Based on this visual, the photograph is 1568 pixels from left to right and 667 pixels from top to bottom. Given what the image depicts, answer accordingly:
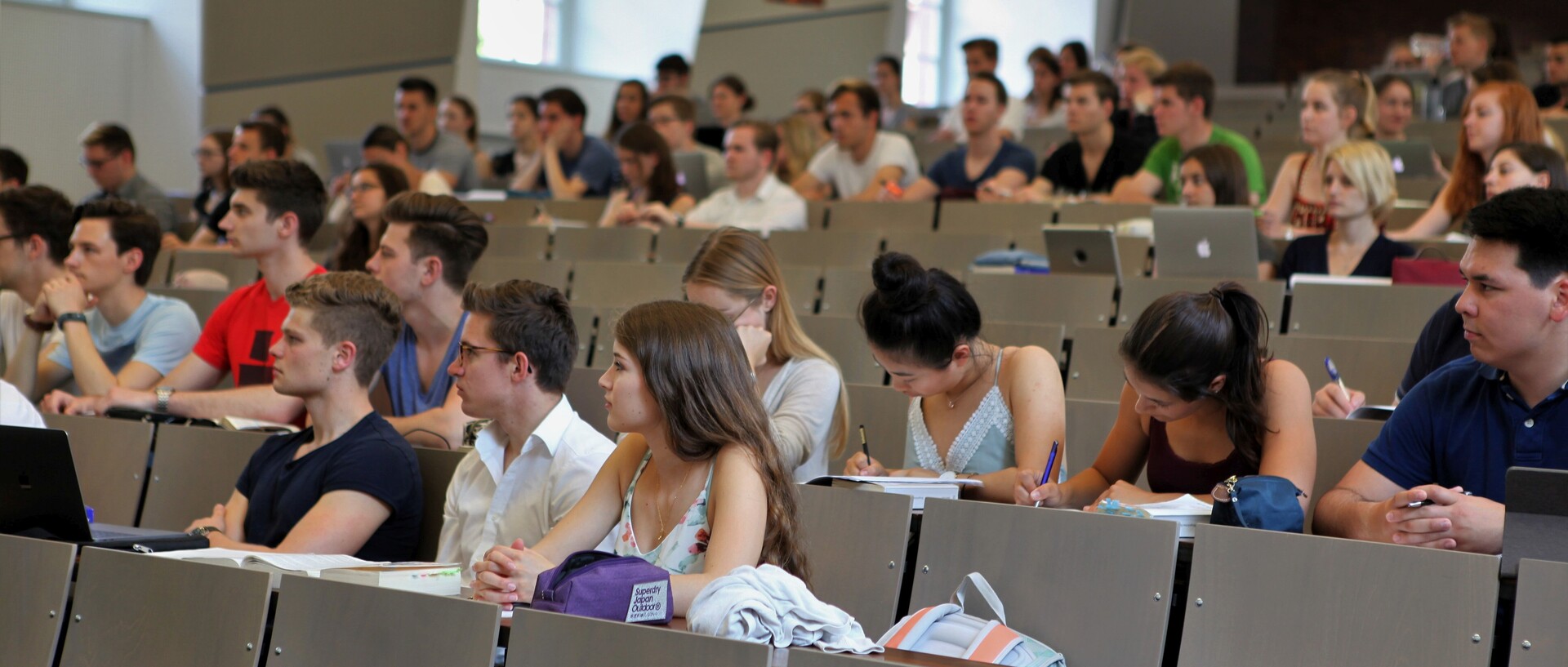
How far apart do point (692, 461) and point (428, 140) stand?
5.79 m

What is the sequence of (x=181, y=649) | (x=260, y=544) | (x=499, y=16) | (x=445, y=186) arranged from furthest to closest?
(x=499, y=16) < (x=445, y=186) < (x=260, y=544) < (x=181, y=649)

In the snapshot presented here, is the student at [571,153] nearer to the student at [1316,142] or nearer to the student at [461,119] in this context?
the student at [461,119]

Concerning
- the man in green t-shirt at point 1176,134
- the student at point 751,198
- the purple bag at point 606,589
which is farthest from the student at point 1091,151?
the purple bag at point 606,589

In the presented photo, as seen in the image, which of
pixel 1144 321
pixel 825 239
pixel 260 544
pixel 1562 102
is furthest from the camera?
pixel 1562 102

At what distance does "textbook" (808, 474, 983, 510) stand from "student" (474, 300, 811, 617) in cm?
28

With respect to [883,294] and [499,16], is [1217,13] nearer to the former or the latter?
[499,16]

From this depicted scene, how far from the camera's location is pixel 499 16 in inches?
423

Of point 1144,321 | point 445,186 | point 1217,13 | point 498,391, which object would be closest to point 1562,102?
point 1217,13

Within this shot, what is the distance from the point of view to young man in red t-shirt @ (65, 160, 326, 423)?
3734 mm

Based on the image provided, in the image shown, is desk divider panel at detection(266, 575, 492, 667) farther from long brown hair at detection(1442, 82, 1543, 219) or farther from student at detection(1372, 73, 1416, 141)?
student at detection(1372, 73, 1416, 141)

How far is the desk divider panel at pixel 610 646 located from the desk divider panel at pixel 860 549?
1.86 ft

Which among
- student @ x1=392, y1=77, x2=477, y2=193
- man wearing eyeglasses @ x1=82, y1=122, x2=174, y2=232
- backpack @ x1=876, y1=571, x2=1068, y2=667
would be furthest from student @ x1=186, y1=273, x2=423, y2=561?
student @ x1=392, y1=77, x2=477, y2=193

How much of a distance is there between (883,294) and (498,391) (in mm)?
740

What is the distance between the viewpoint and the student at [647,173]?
20.6 ft
